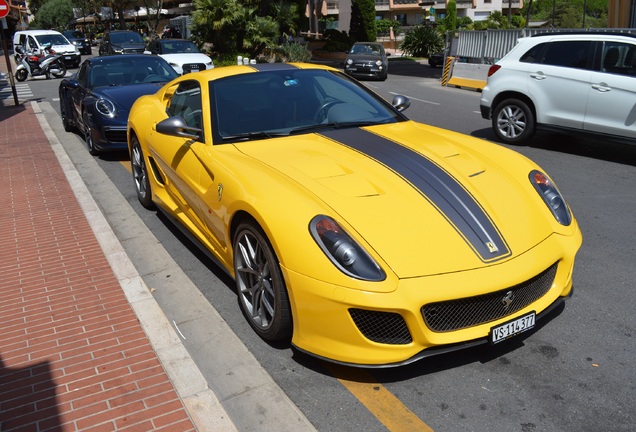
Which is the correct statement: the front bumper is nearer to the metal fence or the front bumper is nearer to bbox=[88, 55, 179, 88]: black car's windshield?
bbox=[88, 55, 179, 88]: black car's windshield

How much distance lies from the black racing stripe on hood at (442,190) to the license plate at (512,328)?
0.35 meters

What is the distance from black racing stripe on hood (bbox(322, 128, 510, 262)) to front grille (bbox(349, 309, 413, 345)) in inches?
23.6

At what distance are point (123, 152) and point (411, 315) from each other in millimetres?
7942

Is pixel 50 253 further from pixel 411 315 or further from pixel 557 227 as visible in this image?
pixel 557 227

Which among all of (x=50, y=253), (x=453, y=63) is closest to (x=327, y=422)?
(x=50, y=253)

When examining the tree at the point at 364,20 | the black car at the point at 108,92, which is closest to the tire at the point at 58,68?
the black car at the point at 108,92

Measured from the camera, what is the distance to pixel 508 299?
3.31 meters

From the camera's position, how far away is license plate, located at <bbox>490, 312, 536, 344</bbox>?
325 centimetres

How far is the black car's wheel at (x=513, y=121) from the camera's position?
9562mm

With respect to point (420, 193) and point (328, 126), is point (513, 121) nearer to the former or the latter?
point (328, 126)

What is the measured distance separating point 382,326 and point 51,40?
107 feet

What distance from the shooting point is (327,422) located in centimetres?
314

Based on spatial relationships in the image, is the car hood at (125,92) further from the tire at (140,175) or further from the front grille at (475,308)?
the front grille at (475,308)

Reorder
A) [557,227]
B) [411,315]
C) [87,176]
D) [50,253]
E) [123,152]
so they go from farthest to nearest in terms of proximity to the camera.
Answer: [123,152] < [87,176] < [50,253] < [557,227] < [411,315]
